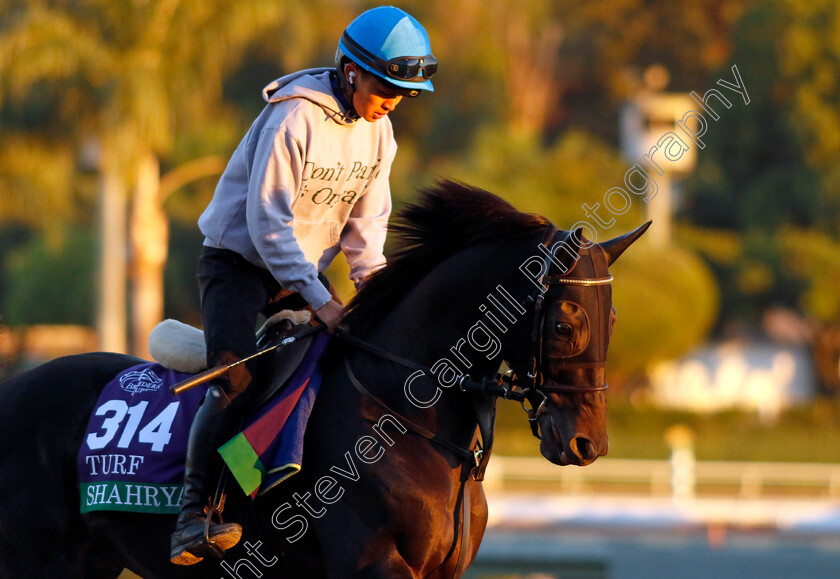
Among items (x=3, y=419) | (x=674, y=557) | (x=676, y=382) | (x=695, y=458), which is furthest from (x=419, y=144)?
(x=3, y=419)

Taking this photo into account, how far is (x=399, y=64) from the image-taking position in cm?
409

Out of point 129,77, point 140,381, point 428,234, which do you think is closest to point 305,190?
point 428,234

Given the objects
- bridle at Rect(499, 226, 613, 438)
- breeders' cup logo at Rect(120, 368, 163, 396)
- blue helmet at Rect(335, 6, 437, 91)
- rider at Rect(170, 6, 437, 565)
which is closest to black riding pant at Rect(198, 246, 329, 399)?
rider at Rect(170, 6, 437, 565)

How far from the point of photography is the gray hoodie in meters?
4.11

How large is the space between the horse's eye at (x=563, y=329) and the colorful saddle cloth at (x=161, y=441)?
3.16ft

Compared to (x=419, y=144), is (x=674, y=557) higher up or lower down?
lower down

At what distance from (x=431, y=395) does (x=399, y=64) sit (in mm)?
1219

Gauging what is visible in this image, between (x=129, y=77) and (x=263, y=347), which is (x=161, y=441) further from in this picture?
(x=129, y=77)

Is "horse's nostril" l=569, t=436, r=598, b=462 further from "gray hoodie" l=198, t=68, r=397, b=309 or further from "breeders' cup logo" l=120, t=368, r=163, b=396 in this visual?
"breeders' cup logo" l=120, t=368, r=163, b=396

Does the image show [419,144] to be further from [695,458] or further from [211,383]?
[211,383]

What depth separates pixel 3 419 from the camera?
4719 mm

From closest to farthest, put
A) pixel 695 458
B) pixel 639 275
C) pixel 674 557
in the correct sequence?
pixel 674 557
pixel 695 458
pixel 639 275

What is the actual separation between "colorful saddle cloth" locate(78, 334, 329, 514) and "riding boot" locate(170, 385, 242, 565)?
12 centimetres

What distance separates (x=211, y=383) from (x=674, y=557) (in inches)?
402
